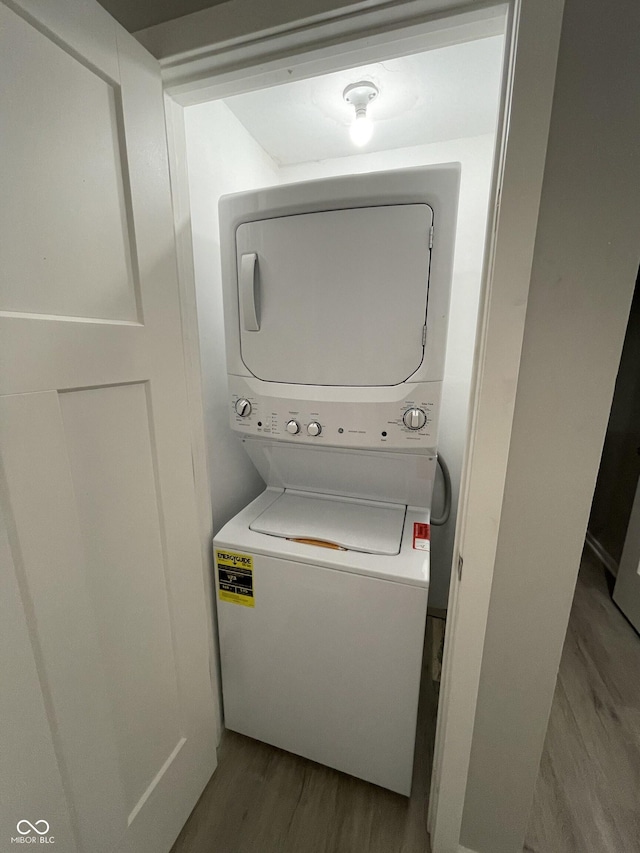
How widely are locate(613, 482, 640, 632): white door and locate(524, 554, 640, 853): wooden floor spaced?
0.32 ft

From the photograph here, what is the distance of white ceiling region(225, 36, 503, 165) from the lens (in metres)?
1.08

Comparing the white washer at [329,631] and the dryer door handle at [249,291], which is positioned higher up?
the dryer door handle at [249,291]

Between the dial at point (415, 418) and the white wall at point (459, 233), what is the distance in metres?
0.48

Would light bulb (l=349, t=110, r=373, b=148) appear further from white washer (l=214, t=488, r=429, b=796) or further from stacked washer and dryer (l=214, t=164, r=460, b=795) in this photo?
white washer (l=214, t=488, r=429, b=796)

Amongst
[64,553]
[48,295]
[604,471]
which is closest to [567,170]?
[48,295]

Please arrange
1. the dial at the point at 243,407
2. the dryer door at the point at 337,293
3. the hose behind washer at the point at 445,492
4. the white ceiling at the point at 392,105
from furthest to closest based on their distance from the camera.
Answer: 1. the hose behind washer at the point at 445,492
2. the dial at the point at 243,407
3. the white ceiling at the point at 392,105
4. the dryer door at the point at 337,293

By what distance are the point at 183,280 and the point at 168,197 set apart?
0.21m

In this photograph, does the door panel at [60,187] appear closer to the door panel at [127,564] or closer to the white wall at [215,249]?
the door panel at [127,564]

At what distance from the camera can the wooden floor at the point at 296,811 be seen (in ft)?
3.66

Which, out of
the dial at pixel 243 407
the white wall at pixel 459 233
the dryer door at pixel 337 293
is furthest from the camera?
the white wall at pixel 459 233

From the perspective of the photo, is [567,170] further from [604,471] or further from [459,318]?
[604,471]

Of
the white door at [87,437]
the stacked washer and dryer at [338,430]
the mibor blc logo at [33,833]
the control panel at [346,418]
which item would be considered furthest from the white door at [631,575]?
the mibor blc logo at [33,833]

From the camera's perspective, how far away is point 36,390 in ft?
2.10

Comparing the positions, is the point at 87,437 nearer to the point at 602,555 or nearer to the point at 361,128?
the point at 361,128
